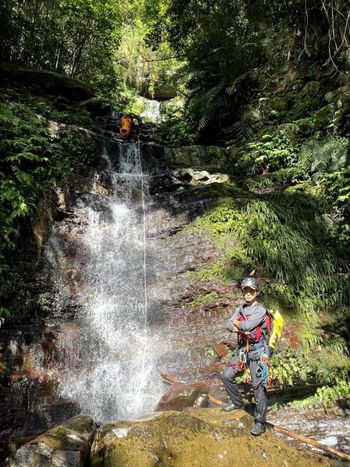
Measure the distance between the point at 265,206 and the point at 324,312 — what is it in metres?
2.65

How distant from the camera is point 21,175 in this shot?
784 cm

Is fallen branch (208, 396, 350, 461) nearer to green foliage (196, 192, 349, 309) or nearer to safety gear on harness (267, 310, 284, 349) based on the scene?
safety gear on harness (267, 310, 284, 349)

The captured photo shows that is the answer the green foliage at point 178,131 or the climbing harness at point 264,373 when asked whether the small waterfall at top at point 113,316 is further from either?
the green foliage at point 178,131

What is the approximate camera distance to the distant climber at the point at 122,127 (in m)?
13.6

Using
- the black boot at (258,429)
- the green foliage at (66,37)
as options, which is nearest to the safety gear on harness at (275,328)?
the black boot at (258,429)

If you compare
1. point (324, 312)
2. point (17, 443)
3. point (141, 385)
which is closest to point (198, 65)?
point (324, 312)

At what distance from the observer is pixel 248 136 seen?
11844 mm

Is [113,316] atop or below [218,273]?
below

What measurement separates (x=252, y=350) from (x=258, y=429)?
81cm

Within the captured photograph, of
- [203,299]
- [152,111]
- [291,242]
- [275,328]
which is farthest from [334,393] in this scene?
[152,111]

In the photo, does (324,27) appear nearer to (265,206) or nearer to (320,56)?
(320,56)

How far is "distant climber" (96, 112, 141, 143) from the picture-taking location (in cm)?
1363

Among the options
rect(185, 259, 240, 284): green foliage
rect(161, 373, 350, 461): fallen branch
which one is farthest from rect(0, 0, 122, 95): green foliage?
rect(161, 373, 350, 461): fallen branch

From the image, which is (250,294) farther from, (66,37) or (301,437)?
(66,37)
